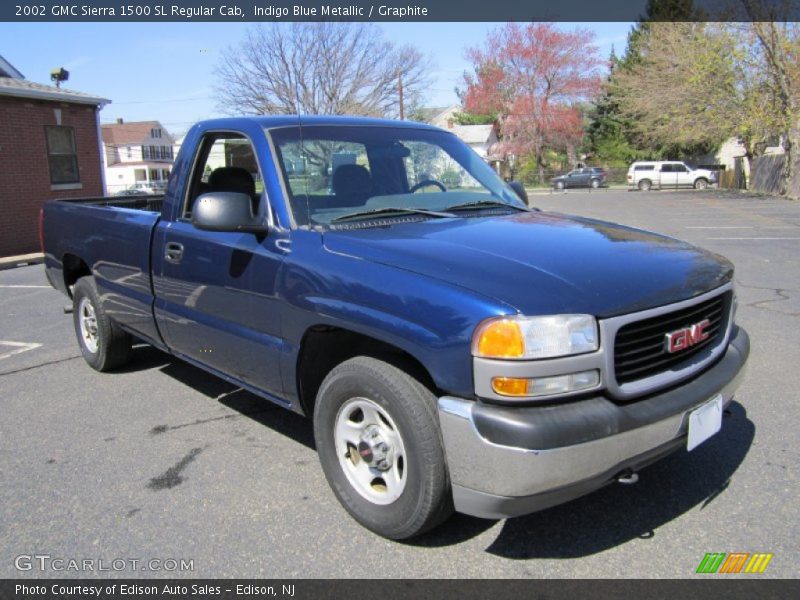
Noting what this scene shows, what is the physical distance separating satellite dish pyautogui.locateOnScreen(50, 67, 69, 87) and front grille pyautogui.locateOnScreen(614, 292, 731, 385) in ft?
63.0

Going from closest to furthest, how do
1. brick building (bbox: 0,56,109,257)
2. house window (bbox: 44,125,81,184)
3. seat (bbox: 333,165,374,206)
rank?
seat (bbox: 333,165,374,206) < brick building (bbox: 0,56,109,257) < house window (bbox: 44,125,81,184)

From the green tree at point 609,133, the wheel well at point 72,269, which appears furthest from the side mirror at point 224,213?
the green tree at point 609,133

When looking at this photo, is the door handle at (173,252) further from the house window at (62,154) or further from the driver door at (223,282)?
the house window at (62,154)

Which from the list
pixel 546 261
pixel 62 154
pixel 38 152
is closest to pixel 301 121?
pixel 546 261

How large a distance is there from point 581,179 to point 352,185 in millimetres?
48465

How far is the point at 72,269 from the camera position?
18.5 ft

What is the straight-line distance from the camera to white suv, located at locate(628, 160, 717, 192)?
136 feet

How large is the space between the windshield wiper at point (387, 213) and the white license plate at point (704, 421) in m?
1.55

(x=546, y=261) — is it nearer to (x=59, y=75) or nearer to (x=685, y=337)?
(x=685, y=337)

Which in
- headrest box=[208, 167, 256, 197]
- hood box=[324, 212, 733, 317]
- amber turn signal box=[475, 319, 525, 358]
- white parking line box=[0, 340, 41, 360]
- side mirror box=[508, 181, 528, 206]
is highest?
headrest box=[208, 167, 256, 197]

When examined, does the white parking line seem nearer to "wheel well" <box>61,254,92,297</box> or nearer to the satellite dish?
"wheel well" <box>61,254,92,297</box>

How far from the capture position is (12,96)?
14.9 metres

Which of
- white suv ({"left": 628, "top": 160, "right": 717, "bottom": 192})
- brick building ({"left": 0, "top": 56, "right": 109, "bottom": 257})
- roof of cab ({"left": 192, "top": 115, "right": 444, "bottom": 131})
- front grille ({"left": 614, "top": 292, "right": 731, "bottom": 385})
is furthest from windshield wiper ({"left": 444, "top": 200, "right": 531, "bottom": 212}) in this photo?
white suv ({"left": 628, "top": 160, "right": 717, "bottom": 192})

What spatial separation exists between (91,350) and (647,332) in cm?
460
